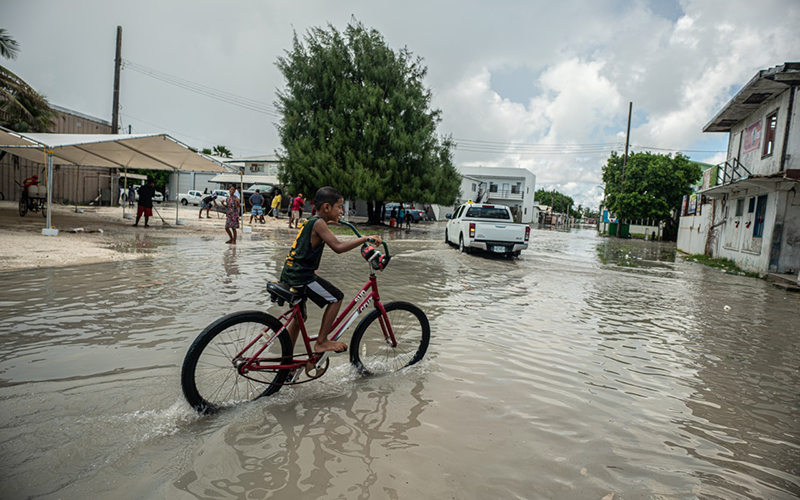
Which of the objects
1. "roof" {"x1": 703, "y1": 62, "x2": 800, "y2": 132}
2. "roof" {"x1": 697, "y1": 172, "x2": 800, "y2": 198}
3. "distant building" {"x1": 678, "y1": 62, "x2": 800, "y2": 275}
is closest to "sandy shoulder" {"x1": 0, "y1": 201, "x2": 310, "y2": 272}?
"roof" {"x1": 697, "y1": 172, "x2": 800, "y2": 198}

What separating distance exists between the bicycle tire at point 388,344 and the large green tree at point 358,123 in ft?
71.4

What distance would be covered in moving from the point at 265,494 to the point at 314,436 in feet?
2.23

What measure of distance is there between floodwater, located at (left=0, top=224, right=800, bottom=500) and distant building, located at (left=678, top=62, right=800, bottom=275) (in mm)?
9695

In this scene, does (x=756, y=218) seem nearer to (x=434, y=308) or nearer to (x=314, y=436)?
(x=434, y=308)

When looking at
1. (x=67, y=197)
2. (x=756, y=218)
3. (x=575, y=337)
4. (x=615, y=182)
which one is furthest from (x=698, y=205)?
(x=67, y=197)

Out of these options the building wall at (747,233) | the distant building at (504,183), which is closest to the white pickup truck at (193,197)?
the distant building at (504,183)

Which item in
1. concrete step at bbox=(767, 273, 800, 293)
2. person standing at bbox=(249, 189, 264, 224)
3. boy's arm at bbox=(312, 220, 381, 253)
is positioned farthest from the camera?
person standing at bbox=(249, 189, 264, 224)

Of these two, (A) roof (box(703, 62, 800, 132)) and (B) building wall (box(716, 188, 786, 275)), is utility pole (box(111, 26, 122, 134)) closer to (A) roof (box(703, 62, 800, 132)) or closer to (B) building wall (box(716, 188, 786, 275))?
(A) roof (box(703, 62, 800, 132))

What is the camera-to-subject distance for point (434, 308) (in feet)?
24.8

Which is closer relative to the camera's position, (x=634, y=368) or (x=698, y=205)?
(x=634, y=368)

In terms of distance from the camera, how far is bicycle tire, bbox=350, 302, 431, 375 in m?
4.33

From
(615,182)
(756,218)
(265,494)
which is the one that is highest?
(615,182)

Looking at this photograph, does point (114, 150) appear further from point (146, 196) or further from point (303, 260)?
point (303, 260)

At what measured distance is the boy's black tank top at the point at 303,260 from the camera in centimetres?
377
